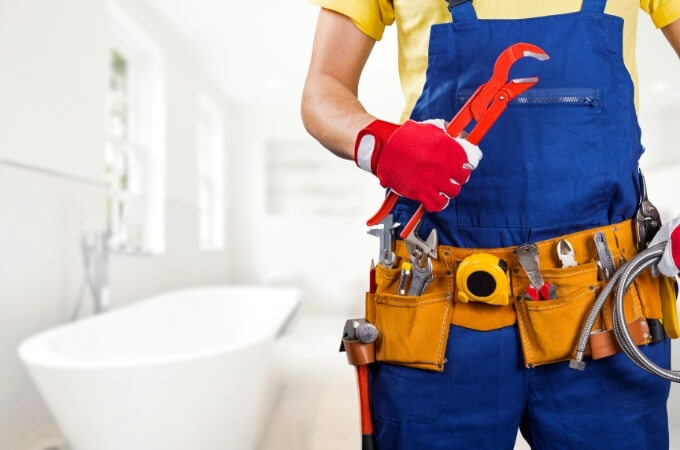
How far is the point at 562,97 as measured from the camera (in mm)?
660

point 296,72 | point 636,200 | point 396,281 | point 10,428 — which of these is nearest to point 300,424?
point 10,428

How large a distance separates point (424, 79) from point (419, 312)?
1.05ft

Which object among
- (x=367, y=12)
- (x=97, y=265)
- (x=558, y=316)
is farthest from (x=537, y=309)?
(x=97, y=265)

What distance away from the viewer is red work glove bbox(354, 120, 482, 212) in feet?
1.84

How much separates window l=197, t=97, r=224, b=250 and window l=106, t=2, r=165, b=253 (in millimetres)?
1108

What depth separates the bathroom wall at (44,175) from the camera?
74.6 inches

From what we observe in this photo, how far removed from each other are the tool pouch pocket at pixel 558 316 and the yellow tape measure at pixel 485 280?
0.04 m

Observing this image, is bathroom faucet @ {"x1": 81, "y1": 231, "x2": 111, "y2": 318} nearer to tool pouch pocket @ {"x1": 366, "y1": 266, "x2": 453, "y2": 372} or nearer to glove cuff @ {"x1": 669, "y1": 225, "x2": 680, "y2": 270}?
tool pouch pocket @ {"x1": 366, "y1": 266, "x2": 453, "y2": 372}

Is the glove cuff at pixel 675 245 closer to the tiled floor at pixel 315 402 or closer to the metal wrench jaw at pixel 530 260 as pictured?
the metal wrench jaw at pixel 530 260

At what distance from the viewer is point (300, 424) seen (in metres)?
2.24

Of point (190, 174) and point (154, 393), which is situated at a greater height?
point (190, 174)

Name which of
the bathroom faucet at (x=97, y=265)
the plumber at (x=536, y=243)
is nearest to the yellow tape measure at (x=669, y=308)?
the plumber at (x=536, y=243)

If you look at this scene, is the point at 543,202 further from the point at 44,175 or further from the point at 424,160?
the point at 44,175

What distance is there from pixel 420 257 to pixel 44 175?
1.95 metres
